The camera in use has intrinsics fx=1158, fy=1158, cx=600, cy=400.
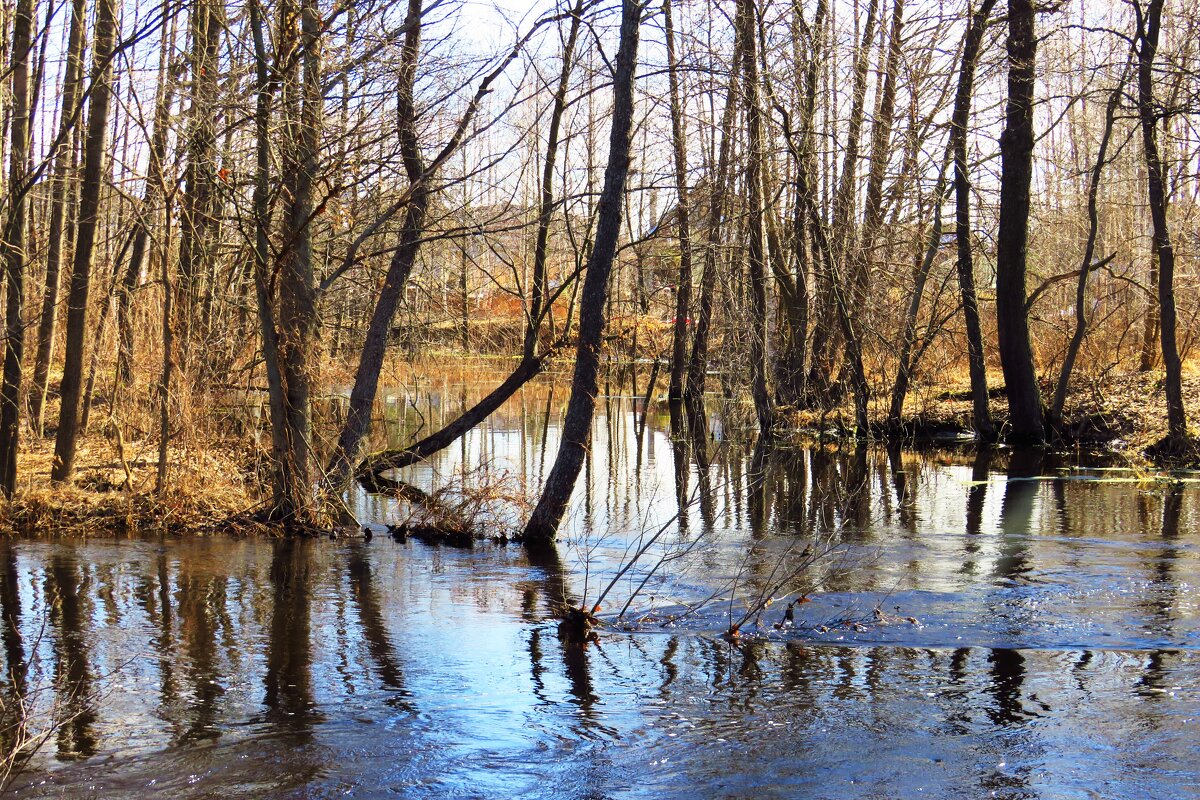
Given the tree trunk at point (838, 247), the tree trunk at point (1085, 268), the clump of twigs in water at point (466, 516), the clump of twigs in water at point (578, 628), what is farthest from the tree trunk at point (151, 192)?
the tree trunk at point (1085, 268)

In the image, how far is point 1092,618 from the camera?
930 cm

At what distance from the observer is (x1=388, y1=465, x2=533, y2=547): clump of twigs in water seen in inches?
512

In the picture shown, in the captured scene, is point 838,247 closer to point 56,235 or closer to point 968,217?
point 968,217

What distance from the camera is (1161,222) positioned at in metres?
18.3

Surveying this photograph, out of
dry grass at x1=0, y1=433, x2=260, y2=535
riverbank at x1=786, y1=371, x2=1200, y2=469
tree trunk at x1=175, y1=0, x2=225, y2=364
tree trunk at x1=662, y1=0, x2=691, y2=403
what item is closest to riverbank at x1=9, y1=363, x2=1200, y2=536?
dry grass at x1=0, y1=433, x2=260, y2=535

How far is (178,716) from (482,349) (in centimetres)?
1320

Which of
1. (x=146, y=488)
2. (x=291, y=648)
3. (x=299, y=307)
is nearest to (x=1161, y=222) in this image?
(x=299, y=307)

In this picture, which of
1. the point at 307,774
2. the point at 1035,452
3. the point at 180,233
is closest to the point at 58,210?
the point at 180,233

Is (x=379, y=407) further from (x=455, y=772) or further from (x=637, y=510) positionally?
(x=455, y=772)

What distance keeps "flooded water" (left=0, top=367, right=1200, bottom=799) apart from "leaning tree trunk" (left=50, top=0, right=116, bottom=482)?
5.79ft

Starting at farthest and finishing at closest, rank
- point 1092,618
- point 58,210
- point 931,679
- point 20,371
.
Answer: point 58,210
point 20,371
point 1092,618
point 931,679

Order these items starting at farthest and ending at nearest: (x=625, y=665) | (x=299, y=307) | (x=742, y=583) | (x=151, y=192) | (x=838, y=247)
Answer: (x=838, y=247) → (x=151, y=192) → (x=299, y=307) → (x=742, y=583) → (x=625, y=665)

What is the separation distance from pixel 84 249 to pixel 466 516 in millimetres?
5225

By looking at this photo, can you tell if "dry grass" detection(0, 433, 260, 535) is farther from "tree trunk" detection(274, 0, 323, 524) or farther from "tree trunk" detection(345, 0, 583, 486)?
"tree trunk" detection(345, 0, 583, 486)
